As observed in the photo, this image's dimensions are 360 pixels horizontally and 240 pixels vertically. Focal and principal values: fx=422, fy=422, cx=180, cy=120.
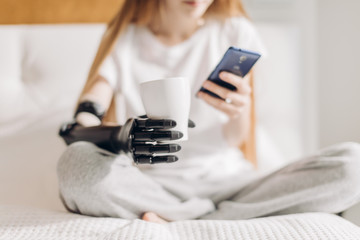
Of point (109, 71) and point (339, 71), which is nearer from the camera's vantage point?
point (109, 71)

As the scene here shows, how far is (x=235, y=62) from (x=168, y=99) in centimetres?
18

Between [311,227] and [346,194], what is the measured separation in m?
0.14

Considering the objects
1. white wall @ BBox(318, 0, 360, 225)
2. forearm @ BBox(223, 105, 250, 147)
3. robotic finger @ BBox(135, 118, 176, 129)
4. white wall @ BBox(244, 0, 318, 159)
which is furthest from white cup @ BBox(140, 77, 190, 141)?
white wall @ BBox(318, 0, 360, 225)

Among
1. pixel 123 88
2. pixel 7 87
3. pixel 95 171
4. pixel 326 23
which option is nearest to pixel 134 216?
pixel 95 171

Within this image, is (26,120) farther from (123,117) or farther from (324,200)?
(324,200)

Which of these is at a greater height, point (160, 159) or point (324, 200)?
point (160, 159)

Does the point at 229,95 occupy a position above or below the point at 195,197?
above

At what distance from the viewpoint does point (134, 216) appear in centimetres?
76

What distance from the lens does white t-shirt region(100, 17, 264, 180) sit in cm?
103

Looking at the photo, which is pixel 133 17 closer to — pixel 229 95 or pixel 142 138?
pixel 229 95

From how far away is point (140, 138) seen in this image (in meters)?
0.69

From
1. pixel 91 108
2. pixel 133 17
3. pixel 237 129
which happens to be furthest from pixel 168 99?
pixel 133 17

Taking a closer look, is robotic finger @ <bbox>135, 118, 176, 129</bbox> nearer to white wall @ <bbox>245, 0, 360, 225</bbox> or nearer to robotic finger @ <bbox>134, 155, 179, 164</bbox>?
robotic finger @ <bbox>134, 155, 179, 164</bbox>

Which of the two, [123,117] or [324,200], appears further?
[123,117]
